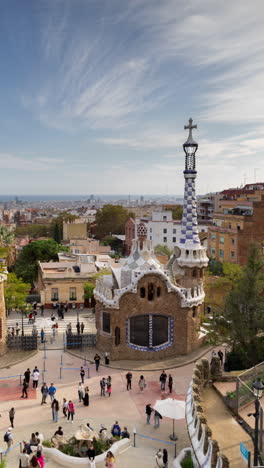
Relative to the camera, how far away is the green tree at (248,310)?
21.2 meters

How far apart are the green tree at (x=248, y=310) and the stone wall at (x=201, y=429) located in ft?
17.8

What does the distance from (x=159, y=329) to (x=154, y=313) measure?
4.37 feet

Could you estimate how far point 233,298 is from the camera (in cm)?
2189

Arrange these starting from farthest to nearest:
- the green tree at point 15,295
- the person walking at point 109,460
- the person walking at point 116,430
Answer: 1. the green tree at point 15,295
2. the person walking at point 116,430
3. the person walking at point 109,460

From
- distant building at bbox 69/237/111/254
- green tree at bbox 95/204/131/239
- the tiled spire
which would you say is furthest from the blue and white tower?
green tree at bbox 95/204/131/239

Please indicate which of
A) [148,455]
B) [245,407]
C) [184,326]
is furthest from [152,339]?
[245,407]

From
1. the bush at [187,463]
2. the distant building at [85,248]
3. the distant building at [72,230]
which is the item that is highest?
the distant building at [72,230]

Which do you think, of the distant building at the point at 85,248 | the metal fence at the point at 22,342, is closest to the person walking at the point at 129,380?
the metal fence at the point at 22,342

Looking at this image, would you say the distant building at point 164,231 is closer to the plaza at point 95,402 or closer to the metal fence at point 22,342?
the metal fence at point 22,342

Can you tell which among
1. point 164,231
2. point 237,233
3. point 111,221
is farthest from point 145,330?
point 111,221

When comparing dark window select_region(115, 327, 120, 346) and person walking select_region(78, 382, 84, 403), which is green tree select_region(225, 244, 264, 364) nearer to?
dark window select_region(115, 327, 120, 346)

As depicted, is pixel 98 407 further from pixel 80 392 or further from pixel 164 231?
pixel 164 231

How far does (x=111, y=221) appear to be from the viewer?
102125 millimetres

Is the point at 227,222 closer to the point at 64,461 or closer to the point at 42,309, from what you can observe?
the point at 42,309
